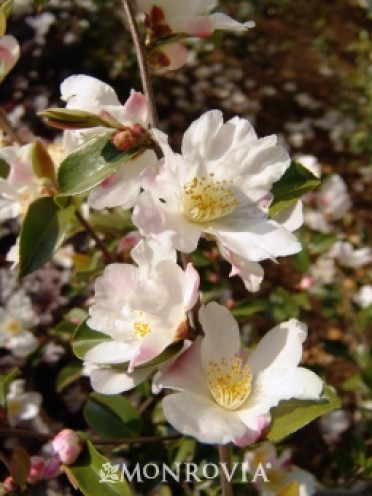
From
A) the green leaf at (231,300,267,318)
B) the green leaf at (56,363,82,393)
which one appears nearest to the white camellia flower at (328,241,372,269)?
the green leaf at (231,300,267,318)

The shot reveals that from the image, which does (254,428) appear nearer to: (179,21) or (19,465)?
(19,465)

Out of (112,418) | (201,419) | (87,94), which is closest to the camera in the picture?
(201,419)

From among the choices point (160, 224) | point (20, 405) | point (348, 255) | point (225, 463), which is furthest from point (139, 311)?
point (348, 255)

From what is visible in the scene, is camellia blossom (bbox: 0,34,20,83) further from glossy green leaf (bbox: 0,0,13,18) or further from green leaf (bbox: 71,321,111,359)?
green leaf (bbox: 71,321,111,359)

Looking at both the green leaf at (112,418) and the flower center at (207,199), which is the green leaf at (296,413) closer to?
the flower center at (207,199)

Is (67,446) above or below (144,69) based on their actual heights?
below

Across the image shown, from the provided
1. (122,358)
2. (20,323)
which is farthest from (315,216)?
(122,358)
